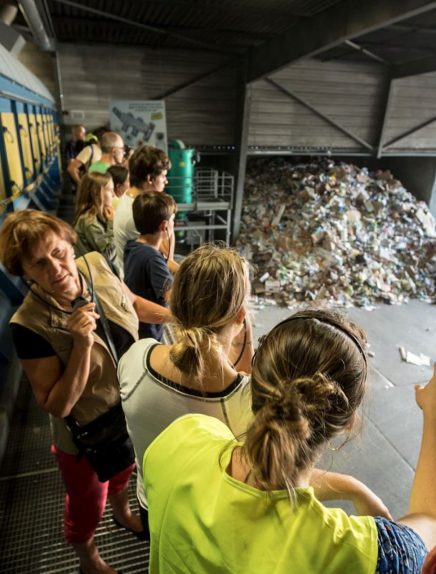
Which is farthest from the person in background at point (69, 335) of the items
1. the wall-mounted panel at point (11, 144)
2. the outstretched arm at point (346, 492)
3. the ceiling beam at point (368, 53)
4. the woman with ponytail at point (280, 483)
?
the ceiling beam at point (368, 53)

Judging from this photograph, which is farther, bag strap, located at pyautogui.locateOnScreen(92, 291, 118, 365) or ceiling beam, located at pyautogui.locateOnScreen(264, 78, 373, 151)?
ceiling beam, located at pyautogui.locateOnScreen(264, 78, 373, 151)

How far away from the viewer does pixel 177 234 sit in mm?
7727

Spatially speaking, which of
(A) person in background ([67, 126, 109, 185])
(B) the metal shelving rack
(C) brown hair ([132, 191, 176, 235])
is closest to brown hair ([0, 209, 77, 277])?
(C) brown hair ([132, 191, 176, 235])

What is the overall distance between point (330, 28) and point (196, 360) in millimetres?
5438

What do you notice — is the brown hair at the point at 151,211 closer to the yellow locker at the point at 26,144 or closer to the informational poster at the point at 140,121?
the yellow locker at the point at 26,144

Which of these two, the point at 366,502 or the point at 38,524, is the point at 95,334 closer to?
the point at 366,502

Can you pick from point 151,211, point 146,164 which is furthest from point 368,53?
point 151,211

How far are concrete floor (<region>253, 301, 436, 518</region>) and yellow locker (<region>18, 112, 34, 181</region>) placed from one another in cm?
339

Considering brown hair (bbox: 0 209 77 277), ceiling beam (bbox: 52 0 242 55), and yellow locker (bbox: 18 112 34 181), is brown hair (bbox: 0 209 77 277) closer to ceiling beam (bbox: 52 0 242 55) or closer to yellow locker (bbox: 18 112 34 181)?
yellow locker (bbox: 18 112 34 181)

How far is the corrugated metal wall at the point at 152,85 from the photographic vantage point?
7434 mm

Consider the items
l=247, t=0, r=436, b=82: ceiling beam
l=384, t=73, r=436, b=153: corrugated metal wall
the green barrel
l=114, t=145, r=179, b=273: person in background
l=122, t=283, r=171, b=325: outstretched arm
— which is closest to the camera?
l=122, t=283, r=171, b=325: outstretched arm

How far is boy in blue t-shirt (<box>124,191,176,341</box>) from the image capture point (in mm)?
2055

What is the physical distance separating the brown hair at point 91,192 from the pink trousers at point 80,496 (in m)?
1.84

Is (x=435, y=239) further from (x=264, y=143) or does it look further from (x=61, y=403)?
(x=61, y=403)
